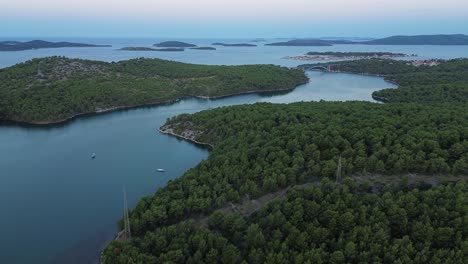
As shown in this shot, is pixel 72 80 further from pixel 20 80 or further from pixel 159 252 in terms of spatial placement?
pixel 159 252

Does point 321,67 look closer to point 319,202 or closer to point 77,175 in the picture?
point 77,175

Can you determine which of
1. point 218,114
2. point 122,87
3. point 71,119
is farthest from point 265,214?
point 122,87

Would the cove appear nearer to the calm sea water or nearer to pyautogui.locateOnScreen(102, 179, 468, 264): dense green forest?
the calm sea water

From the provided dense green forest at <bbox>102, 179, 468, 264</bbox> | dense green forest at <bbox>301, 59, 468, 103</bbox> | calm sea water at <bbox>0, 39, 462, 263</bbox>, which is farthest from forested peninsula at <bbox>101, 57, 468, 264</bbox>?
dense green forest at <bbox>301, 59, 468, 103</bbox>

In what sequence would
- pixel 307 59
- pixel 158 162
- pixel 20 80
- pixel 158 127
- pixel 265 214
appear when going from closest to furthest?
pixel 265 214, pixel 158 162, pixel 158 127, pixel 20 80, pixel 307 59

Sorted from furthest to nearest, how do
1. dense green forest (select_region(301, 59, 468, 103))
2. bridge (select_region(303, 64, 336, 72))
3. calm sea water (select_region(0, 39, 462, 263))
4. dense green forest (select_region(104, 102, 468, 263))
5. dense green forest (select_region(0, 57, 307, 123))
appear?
1. bridge (select_region(303, 64, 336, 72))
2. dense green forest (select_region(301, 59, 468, 103))
3. dense green forest (select_region(0, 57, 307, 123))
4. calm sea water (select_region(0, 39, 462, 263))
5. dense green forest (select_region(104, 102, 468, 263))

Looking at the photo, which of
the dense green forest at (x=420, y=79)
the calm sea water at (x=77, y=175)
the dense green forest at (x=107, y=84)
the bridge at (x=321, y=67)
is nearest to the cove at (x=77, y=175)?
the calm sea water at (x=77, y=175)

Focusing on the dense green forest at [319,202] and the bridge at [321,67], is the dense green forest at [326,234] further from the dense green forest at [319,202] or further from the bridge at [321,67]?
the bridge at [321,67]
